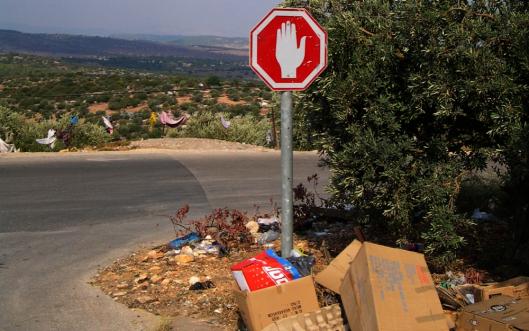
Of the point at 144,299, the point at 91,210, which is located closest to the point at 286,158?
the point at 144,299

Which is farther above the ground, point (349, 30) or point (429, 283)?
point (349, 30)

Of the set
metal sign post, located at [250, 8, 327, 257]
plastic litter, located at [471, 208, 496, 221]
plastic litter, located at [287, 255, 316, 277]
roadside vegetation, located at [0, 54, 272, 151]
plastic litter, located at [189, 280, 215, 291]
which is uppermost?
metal sign post, located at [250, 8, 327, 257]

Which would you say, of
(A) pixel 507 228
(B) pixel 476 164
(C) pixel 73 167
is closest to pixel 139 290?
(B) pixel 476 164

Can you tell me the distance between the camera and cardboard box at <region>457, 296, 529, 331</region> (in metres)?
3.64

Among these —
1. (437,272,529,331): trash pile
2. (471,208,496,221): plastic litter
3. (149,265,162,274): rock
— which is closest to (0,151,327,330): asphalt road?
(149,265,162,274): rock

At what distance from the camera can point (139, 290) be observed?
5520 mm

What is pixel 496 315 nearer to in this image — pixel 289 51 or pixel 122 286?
pixel 289 51

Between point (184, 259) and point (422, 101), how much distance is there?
9.13 feet

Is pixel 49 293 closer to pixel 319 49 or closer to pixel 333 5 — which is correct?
pixel 319 49

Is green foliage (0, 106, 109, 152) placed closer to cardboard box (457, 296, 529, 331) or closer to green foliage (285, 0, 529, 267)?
green foliage (285, 0, 529, 267)

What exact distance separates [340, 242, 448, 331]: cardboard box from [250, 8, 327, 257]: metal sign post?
106cm

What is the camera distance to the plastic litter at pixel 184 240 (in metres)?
6.76

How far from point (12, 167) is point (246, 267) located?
31.7 feet

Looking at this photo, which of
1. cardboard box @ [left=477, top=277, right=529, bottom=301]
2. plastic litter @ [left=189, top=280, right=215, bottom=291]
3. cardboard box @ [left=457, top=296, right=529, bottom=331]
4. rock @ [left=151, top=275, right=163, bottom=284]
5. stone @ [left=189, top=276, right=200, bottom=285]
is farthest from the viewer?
rock @ [left=151, top=275, right=163, bottom=284]
